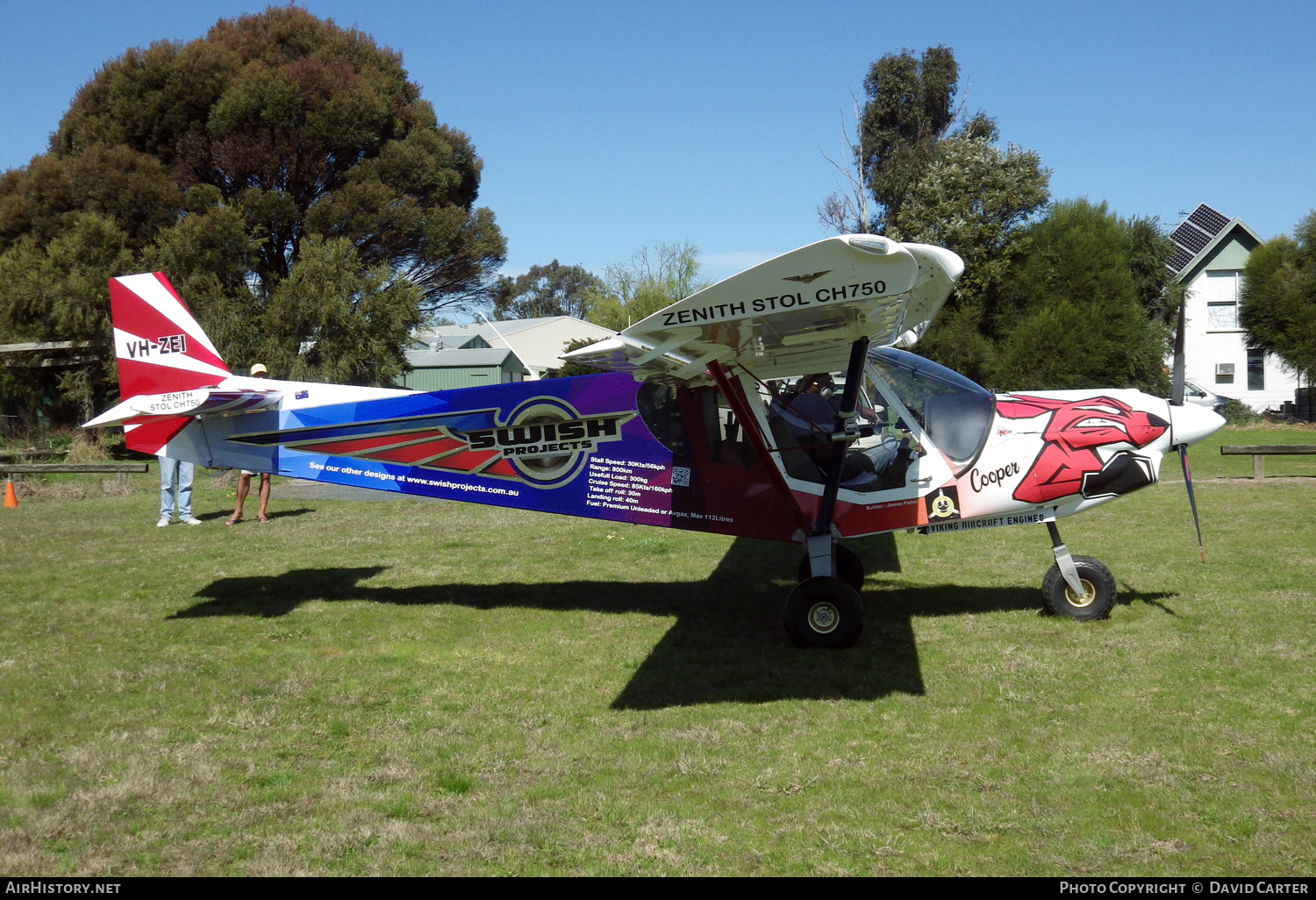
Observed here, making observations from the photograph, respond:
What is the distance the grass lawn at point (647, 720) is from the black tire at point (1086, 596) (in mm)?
154

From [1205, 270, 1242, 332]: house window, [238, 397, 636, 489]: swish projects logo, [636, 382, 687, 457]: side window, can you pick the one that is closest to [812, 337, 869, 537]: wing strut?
[636, 382, 687, 457]: side window

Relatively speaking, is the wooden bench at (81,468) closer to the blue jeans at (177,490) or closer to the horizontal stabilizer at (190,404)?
the blue jeans at (177,490)

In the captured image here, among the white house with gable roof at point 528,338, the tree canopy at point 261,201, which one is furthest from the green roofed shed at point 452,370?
the tree canopy at point 261,201

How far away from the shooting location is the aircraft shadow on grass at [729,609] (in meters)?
6.19

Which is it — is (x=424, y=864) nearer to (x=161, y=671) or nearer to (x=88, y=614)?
(x=161, y=671)

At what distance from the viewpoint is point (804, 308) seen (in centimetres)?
516

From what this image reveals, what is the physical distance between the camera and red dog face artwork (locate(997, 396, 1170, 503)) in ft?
23.4

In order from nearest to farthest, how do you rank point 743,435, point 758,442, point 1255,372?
point 758,442, point 743,435, point 1255,372

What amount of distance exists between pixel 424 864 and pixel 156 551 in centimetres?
920

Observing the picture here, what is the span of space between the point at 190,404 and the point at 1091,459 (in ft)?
24.9

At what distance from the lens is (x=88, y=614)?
26.6 ft

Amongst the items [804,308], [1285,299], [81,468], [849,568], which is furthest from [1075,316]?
[804,308]

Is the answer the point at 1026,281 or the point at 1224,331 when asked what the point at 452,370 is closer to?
the point at 1026,281
